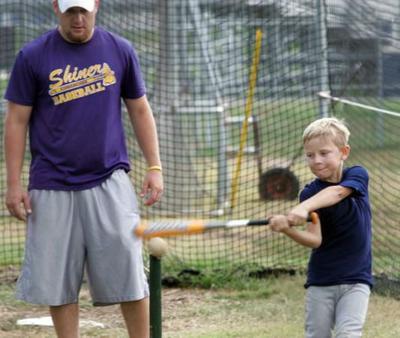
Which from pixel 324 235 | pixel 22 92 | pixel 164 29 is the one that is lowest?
pixel 324 235

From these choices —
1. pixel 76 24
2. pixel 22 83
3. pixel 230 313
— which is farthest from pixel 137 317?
pixel 230 313

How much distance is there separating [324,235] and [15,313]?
2994 millimetres

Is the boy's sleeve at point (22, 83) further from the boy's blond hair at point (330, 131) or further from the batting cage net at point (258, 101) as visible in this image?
the batting cage net at point (258, 101)

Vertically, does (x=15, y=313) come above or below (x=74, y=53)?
below

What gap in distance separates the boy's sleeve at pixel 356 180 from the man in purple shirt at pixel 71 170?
1.04 m

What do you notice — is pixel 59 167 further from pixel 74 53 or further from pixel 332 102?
pixel 332 102

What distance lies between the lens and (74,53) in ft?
16.7

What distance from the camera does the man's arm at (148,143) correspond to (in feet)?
17.4

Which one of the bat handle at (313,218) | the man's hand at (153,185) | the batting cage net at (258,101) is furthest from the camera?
the batting cage net at (258,101)

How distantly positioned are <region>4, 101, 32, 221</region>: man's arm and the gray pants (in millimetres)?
1421

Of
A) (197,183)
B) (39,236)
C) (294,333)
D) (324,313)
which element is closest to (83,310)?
(294,333)

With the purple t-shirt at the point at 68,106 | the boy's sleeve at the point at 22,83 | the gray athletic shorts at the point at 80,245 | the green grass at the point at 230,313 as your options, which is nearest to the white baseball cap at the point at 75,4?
the purple t-shirt at the point at 68,106

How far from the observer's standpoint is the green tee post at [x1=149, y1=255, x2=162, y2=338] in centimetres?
487

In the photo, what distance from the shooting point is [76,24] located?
5.05 metres
